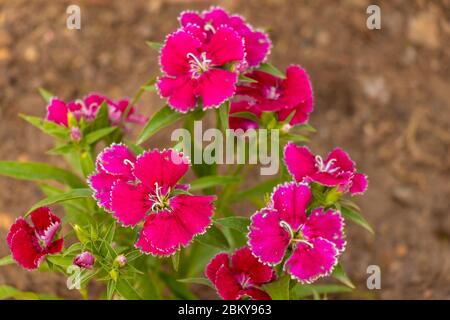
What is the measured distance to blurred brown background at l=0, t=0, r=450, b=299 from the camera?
2.93m

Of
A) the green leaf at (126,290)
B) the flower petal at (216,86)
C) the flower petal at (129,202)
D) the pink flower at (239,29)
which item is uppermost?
the pink flower at (239,29)

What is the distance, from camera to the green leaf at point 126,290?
1.78 metres

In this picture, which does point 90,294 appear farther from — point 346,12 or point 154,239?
point 346,12

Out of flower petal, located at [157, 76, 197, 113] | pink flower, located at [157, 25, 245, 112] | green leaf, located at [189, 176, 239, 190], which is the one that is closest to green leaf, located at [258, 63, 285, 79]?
pink flower, located at [157, 25, 245, 112]

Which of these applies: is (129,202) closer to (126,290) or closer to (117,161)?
(117,161)

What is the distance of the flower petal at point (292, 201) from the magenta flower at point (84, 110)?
2.41 feet

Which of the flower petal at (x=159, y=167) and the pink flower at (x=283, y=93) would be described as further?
the pink flower at (x=283, y=93)

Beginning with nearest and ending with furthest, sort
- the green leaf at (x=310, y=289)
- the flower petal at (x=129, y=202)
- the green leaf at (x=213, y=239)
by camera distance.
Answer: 1. the flower petal at (x=129, y=202)
2. the green leaf at (x=213, y=239)
3. the green leaf at (x=310, y=289)

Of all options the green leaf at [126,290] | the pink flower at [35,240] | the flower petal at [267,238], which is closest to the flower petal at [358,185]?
the flower petal at [267,238]

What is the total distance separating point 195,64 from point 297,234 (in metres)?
0.63

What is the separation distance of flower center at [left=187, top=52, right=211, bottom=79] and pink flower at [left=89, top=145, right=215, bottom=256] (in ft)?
1.14

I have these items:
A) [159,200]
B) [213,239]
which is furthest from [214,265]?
[159,200]

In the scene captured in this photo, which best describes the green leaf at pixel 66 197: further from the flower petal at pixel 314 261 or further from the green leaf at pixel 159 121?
the flower petal at pixel 314 261

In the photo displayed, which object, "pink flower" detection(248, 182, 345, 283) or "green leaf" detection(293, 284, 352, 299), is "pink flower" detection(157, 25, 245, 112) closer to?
"pink flower" detection(248, 182, 345, 283)
